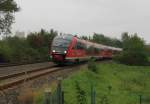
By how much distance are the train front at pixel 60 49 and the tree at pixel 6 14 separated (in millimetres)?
20525

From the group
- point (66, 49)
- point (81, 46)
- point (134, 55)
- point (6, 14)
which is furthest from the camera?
point (134, 55)

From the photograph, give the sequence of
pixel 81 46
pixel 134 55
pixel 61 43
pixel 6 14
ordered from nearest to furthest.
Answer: pixel 61 43 < pixel 81 46 < pixel 6 14 < pixel 134 55

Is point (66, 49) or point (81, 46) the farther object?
point (81, 46)

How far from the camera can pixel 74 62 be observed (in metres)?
42.4

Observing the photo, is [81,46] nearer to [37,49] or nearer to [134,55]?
[37,49]

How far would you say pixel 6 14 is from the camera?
59.6 metres

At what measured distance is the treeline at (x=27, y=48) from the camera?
5344 centimetres

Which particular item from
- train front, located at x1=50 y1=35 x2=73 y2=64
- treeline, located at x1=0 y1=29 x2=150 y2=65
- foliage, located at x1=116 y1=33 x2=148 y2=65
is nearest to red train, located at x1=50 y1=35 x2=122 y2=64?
train front, located at x1=50 y1=35 x2=73 y2=64

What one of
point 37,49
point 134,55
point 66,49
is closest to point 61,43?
point 66,49

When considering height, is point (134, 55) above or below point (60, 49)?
below

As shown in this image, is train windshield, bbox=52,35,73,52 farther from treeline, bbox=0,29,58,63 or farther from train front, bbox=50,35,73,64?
→ treeline, bbox=0,29,58,63

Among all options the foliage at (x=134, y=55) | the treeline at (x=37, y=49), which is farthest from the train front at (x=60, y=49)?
the foliage at (x=134, y=55)

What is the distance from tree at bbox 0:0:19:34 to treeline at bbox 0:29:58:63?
1887 mm

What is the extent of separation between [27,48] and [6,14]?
547cm
